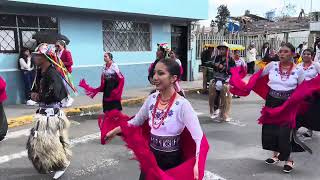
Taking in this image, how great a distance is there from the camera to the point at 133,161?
5750 mm

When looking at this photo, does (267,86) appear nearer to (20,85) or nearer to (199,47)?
(20,85)

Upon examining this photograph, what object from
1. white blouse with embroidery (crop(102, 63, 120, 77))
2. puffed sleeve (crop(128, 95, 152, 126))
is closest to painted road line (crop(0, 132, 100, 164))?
white blouse with embroidery (crop(102, 63, 120, 77))

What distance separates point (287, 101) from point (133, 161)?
2417mm

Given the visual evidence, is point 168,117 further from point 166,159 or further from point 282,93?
point 282,93

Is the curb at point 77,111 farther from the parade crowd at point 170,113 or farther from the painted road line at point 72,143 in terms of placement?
the painted road line at point 72,143

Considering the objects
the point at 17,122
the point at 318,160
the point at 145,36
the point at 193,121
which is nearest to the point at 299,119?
the point at 318,160

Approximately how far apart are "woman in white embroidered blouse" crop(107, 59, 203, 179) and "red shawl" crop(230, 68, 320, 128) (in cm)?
245

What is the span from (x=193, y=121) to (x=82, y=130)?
5101 millimetres

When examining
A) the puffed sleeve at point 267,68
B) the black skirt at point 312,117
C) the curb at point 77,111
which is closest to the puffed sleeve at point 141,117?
the puffed sleeve at point 267,68

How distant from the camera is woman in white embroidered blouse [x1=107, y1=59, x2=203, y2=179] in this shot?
309 centimetres

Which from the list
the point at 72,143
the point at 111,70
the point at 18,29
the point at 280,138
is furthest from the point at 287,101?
the point at 18,29

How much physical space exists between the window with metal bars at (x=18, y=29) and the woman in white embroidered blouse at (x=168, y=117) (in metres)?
7.54

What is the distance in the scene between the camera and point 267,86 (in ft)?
18.7

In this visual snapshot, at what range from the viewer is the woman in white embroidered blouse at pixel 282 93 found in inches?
205
